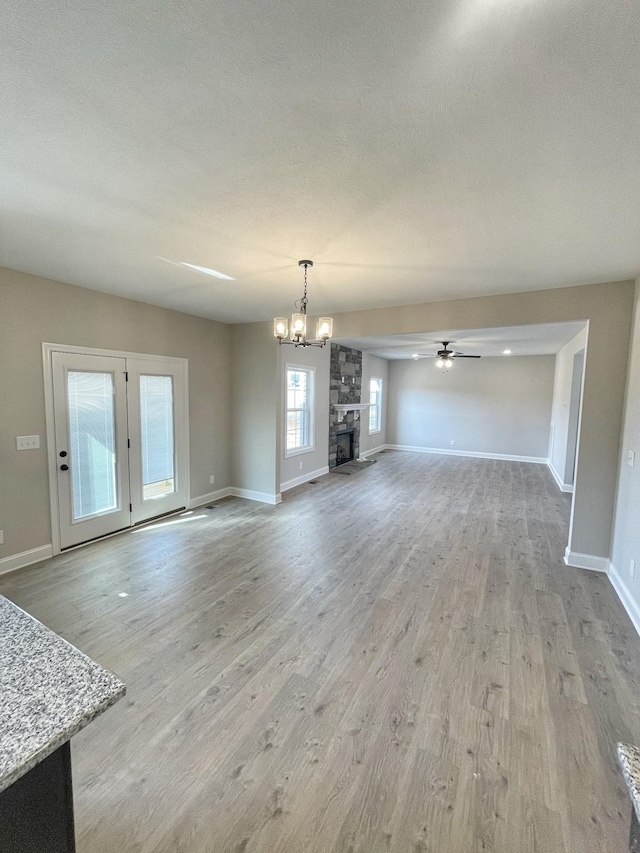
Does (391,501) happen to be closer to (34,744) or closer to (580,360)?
(580,360)

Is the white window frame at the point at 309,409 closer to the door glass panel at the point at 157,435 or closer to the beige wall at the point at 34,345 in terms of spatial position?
the door glass panel at the point at 157,435

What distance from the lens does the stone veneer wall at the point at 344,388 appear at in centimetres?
720

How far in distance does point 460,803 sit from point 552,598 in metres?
2.03

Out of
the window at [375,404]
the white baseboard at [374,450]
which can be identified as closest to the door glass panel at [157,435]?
the white baseboard at [374,450]

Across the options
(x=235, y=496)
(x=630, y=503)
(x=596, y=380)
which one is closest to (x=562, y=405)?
(x=596, y=380)

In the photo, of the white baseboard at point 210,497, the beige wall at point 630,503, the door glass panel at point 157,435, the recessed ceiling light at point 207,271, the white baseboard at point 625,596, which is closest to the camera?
the white baseboard at point 625,596

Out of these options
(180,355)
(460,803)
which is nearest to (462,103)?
(460,803)

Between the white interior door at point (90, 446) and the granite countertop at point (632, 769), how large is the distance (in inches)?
169

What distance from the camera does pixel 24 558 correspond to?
11.0 feet

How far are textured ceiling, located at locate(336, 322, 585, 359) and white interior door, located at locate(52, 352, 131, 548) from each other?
9.72 feet

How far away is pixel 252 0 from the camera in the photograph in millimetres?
985

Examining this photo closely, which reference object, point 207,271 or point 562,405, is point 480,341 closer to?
point 562,405

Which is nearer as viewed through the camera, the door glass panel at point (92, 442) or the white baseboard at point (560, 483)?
the door glass panel at point (92, 442)

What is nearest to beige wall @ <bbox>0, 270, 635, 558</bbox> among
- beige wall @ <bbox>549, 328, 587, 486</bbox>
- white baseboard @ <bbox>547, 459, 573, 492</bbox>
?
A: beige wall @ <bbox>549, 328, 587, 486</bbox>
